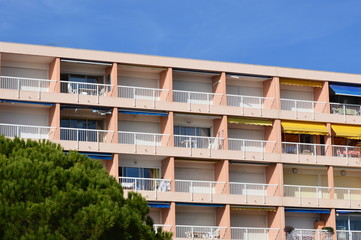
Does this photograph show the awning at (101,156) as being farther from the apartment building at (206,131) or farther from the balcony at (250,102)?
the balcony at (250,102)

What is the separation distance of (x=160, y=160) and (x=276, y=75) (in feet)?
29.0

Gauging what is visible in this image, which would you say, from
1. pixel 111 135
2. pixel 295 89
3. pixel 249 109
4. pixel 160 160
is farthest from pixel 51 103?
pixel 295 89

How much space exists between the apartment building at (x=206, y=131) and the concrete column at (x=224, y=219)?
66 millimetres

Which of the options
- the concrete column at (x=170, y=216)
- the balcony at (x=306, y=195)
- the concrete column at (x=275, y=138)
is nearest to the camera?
the concrete column at (x=170, y=216)

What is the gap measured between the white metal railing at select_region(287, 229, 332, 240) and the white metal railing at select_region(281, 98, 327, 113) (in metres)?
7.46

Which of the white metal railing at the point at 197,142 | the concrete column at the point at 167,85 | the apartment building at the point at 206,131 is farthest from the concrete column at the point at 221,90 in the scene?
→ the concrete column at the point at 167,85

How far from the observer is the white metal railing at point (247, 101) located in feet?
187

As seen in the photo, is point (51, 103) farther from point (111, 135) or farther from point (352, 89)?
point (352, 89)

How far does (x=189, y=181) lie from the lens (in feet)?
177

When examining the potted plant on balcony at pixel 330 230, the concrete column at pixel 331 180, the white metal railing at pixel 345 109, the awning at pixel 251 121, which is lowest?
the potted plant on balcony at pixel 330 230

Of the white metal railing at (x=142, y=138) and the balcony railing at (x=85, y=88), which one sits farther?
the white metal railing at (x=142, y=138)

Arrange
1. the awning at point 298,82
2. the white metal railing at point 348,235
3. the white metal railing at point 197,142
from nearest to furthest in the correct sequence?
the white metal railing at point 197,142 < the white metal railing at point 348,235 < the awning at point 298,82

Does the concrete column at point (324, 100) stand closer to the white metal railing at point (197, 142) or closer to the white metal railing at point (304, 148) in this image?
the white metal railing at point (304, 148)

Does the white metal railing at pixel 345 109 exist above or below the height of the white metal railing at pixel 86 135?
above
